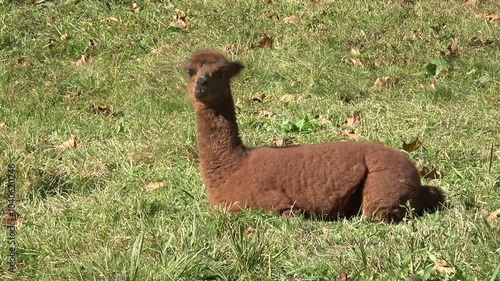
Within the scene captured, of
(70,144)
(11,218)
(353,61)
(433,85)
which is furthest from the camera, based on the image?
(353,61)

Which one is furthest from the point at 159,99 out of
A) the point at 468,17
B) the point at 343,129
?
the point at 468,17

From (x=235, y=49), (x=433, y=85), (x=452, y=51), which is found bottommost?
(x=433, y=85)

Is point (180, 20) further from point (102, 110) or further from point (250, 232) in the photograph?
point (250, 232)

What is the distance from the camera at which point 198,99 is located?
228 inches

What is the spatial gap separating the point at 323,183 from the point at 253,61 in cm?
434

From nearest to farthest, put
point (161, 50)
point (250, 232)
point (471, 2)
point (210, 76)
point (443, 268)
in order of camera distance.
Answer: point (443, 268) → point (250, 232) → point (210, 76) → point (161, 50) → point (471, 2)

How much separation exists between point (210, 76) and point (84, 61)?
4.86 meters

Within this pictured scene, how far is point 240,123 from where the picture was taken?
26.7 ft

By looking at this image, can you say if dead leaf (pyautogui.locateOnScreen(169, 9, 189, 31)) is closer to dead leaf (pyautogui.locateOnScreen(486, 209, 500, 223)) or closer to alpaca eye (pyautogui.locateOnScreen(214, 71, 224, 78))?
alpaca eye (pyautogui.locateOnScreen(214, 71, 224, 78))

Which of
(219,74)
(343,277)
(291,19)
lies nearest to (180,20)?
(291,19)

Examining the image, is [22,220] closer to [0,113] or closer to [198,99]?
[198,99]

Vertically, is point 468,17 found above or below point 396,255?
above

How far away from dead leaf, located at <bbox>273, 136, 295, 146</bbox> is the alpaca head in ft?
5.30

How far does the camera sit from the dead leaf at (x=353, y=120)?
797cm
